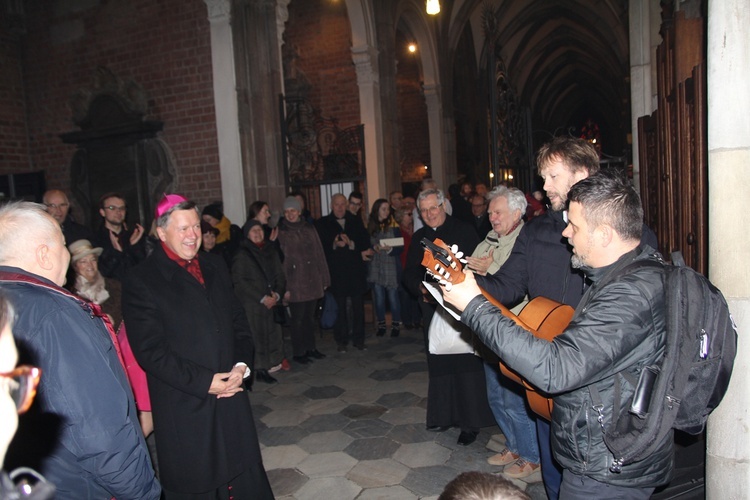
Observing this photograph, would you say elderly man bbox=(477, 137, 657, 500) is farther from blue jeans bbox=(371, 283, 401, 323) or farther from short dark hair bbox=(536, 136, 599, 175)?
blue jeans bbox=(371, 283, 401, 323)

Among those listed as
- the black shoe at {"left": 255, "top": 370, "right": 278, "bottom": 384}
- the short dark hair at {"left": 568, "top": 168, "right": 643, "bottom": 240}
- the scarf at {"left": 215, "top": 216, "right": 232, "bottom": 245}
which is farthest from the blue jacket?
the scarf at {"left": 215, "top": 216, "right": 232, "bottom": 245}

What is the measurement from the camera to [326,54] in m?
13.6

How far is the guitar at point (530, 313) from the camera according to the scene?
179cm

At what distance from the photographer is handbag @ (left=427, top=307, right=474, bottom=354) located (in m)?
3.40

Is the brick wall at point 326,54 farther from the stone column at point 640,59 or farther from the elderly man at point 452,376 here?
the elderly man at point 452,376

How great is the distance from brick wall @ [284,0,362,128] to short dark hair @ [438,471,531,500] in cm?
1282

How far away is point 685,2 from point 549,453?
135 inches

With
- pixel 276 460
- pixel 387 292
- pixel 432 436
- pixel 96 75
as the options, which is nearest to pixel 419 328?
pixel 387 292

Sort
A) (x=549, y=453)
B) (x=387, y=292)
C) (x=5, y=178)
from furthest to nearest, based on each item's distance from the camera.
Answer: (x=5, y=178), (x=387, y=292), (x=549, y=453)

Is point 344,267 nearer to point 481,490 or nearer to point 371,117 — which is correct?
point 371,117

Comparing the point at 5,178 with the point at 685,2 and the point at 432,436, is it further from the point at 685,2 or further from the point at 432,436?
the point at 685,2

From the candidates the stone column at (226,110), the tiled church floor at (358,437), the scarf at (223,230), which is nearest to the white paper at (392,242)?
the tiled church floor at (358,437)

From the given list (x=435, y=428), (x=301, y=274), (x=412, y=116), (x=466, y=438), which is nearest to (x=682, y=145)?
(x=466, y=438)

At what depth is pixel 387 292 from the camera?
7.63 meters
